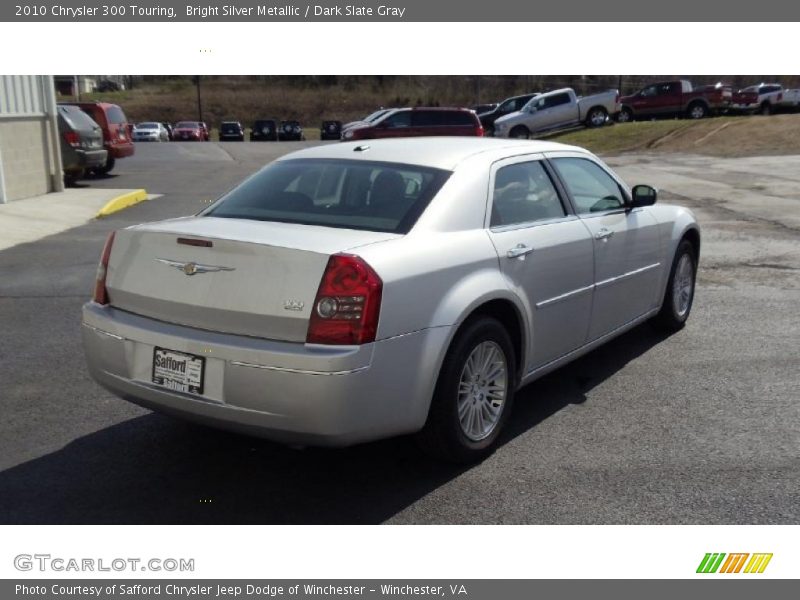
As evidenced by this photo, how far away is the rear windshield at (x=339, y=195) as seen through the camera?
4.25 m

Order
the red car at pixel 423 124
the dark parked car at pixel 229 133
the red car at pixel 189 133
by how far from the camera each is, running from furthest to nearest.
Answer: the dark parked car at pixel 229 133 < the red car at pixel 189 133 < the red car at pixel 423 124

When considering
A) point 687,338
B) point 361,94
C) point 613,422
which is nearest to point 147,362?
point 613,422

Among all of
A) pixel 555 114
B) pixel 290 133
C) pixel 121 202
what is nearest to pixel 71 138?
pixel 121 202

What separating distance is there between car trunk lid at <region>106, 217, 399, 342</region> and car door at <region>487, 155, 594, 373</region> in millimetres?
860

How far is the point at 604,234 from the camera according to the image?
17.6 ft

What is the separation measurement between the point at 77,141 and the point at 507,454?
56.5 feet

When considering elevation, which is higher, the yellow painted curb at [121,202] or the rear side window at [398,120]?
the rear side window at [398,120]

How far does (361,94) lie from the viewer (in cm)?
8069

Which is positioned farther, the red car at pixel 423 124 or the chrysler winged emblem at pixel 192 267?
the red car at pixel 423 124

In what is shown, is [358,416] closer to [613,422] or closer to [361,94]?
[613,422]

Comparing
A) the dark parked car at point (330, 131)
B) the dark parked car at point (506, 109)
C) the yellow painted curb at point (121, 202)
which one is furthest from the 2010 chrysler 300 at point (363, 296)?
the dark parked car at point (330, 131)

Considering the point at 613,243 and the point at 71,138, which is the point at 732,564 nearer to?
the point at 613,243

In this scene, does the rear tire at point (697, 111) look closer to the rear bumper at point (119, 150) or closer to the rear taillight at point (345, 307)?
the rear bumper at point (119, 150)

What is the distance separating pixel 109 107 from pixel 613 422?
800 inches
